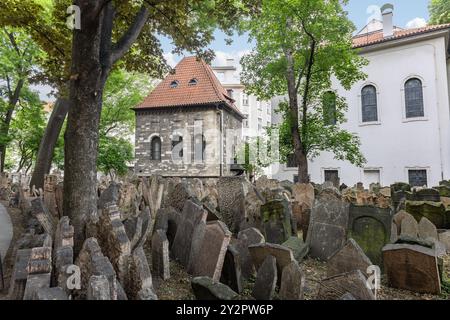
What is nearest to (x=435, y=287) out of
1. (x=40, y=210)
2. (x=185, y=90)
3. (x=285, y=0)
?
(x=40, y=210)

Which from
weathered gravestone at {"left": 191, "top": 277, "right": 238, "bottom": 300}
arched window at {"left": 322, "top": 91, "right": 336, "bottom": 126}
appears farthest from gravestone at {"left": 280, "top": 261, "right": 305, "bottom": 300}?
arched window at {"left": 322, "top": 91, "right": 336, "bottom": 126}

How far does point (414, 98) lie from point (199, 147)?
14866mm

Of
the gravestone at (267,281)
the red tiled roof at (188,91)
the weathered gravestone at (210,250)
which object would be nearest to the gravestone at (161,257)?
the weathered gravestone at (210,250)

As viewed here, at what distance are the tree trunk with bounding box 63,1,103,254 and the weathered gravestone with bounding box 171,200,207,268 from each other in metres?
1.31

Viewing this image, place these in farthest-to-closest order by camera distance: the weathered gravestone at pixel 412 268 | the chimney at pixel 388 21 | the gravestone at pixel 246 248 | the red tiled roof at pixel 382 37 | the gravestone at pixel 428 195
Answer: the chimney at pixel 388 21 < the red tiled roof at pixel 382 37 < the gravestone at pixel 428 195 < the gravestone at pixel 246 248 < the weathered gravestone at pixel 412 268

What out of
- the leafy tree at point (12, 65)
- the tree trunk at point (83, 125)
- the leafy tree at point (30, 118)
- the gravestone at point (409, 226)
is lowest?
the gravestone at point (409, 226)

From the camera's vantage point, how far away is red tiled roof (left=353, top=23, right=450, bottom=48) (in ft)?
58.6

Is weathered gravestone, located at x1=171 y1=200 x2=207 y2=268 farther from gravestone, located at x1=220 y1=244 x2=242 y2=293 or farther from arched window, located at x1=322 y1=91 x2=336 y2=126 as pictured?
arched window, located at x1=322 y1=91 x2=336 y2=126

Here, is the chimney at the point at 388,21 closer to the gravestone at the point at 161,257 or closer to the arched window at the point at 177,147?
the arched window at the point at 177,147

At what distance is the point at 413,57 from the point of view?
18.7 m

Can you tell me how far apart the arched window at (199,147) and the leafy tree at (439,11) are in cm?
1850

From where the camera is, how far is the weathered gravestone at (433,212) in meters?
5.20

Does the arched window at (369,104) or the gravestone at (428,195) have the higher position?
the arched window at (369,104)
